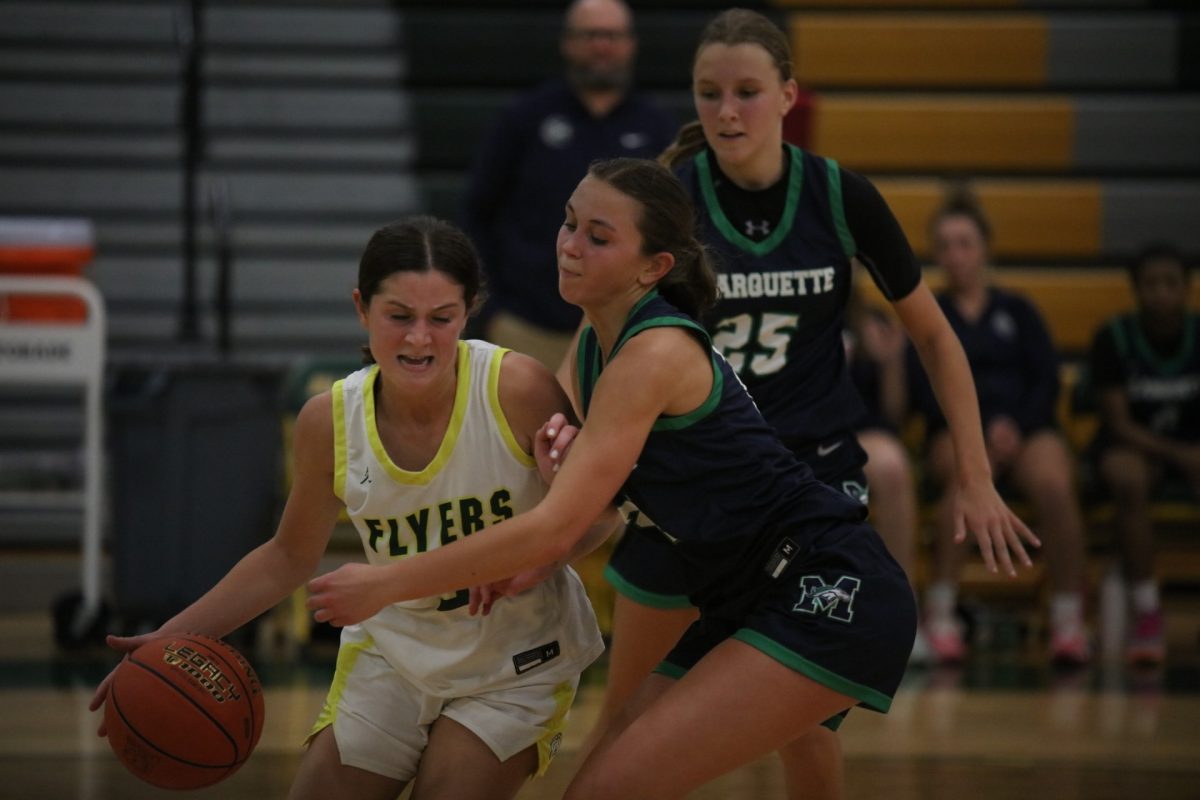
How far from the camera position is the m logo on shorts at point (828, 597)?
8.75ft

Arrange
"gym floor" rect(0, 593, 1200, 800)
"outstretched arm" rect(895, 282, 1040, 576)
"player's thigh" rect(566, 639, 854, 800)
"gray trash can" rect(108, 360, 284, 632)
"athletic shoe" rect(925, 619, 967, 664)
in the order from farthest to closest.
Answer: "athletic shoe" rect(925, 619, 967, 664), "gray trash can" rect(108, 360, 284, 632), "gym floor" rect(0, 593, 1200, 800), "outstretched arm" rect(895, 282, 1040, 576), "player's thigh" rect(566, 639, 854, 800)

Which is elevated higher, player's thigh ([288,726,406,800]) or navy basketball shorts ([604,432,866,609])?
navy basketball shorts ([604,432,866,609])

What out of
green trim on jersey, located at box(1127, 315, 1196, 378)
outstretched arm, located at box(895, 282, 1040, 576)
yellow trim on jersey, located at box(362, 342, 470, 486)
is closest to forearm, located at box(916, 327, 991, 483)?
outstretched arm, located at box(895, 282, 1040, 576)

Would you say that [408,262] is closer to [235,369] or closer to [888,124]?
[235,369]

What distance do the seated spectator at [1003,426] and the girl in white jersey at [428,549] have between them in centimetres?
334

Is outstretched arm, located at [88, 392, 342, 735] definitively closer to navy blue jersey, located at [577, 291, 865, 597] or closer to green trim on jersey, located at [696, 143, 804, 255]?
navy blue jersey, located at [577, 291, 865, 597]

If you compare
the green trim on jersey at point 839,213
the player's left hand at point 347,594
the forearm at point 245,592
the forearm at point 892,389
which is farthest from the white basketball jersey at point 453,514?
the forearm at point 892,389

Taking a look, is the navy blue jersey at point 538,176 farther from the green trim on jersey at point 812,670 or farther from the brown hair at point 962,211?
the green trim on jersey at point 812,670

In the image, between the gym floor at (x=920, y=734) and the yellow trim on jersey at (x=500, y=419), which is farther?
the gym floor at (x=920, y=734)

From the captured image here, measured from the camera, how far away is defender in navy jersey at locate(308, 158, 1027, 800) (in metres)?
2.59

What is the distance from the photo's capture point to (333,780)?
9.38 feet

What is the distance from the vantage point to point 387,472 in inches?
112

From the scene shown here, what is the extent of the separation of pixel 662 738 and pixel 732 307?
95 centimetres

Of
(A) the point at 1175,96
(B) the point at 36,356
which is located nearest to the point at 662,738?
(B) the point at 36,356
